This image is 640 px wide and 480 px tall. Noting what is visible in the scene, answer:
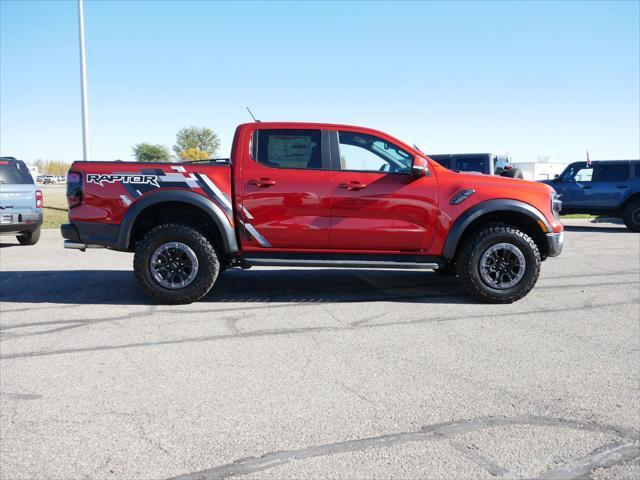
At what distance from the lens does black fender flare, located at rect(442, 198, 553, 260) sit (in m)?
5.86

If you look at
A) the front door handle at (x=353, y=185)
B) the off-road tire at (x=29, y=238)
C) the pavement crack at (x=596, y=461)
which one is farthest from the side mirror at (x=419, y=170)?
A: the off-road tire at (x=29, y=238)

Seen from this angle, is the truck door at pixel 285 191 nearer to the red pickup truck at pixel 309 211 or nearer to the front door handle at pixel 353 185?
the red pickup truck at pixel 309 211

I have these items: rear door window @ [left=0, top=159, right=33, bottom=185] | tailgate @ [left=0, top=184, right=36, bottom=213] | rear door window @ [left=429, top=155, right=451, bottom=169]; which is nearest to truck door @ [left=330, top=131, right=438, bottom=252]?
tailgate @ [left=0, top=184, right=36, bottom=213]

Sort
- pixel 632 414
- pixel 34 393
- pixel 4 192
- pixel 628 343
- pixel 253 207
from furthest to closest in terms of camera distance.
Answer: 1. pixel 4 192
2. pixel 253 207
3. pixel 628 343
4. pixel 34 393
5. pixel 632 414

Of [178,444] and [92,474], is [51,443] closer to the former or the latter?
[92,474]

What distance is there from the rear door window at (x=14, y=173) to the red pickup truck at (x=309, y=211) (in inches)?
194

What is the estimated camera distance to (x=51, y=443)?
9.27 ft

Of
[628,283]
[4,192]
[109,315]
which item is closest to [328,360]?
[109,315]

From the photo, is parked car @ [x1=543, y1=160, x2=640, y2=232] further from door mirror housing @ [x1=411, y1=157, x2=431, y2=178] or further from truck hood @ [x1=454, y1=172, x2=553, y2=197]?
door mirror housing @ [x1=411, y1=157, x2=431, y2=178]

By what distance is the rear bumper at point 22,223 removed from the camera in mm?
9781

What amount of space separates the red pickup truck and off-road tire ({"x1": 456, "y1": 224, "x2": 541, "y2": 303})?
12 mm

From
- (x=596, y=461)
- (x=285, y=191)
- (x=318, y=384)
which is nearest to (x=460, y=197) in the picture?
(x=285, y=191)

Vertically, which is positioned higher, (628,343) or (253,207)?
(253,207)

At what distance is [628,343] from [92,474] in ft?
13.9
